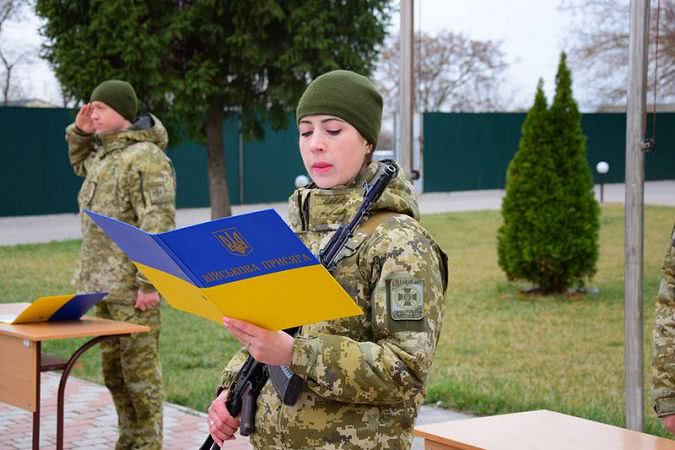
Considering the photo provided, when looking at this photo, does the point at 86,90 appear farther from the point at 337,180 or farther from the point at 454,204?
the point at 337,180

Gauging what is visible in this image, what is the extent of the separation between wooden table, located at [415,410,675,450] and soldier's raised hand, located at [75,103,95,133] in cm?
336

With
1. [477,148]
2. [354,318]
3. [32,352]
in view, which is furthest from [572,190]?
[354,318]

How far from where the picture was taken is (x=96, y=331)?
480 centimetres

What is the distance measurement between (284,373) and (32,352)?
2601 millimetres

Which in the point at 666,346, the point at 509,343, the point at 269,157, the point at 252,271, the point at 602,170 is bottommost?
the point at 509,343

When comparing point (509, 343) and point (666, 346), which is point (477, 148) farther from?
point (666, 346)

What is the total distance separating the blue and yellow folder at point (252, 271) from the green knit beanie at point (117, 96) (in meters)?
3.46

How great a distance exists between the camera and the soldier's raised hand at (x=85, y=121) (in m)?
5.88

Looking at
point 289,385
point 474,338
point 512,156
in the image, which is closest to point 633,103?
point 289,385

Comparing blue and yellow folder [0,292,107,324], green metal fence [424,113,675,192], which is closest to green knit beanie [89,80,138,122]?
blue and yellow folder [0,292,107,324]

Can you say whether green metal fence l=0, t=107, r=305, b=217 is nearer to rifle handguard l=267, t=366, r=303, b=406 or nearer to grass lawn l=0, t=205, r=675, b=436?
grass lawn l=0, t=205, r=675, b=436

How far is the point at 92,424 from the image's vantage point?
693 centimetres

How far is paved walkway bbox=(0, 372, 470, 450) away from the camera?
6391 mm

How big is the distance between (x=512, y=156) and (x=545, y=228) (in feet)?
4.57
